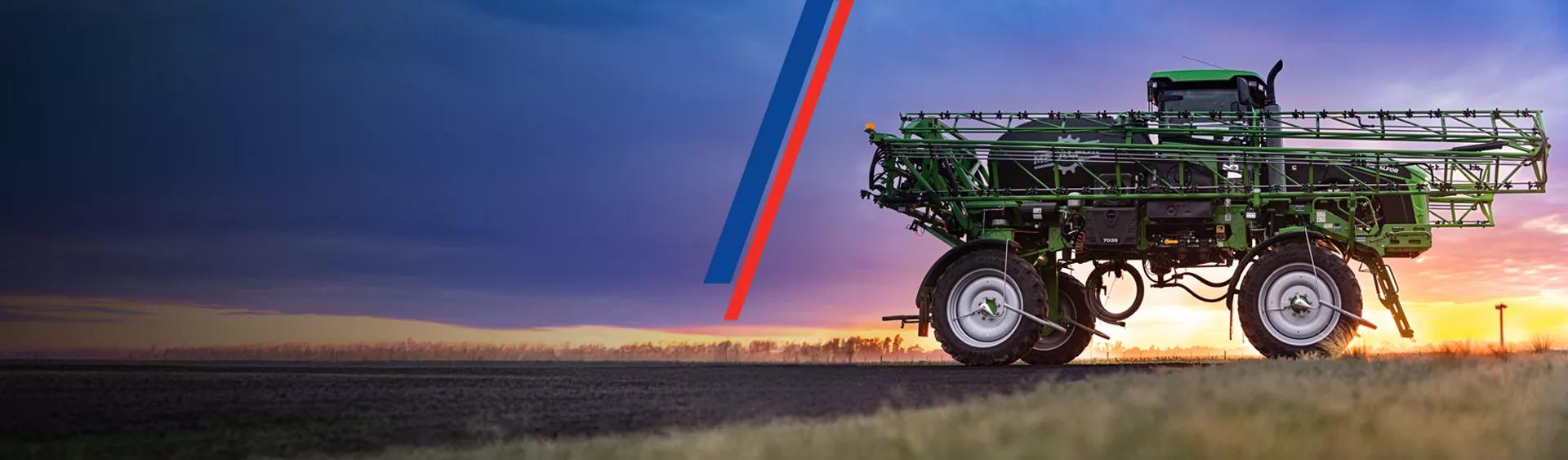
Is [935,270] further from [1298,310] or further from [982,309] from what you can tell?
[1298,310]

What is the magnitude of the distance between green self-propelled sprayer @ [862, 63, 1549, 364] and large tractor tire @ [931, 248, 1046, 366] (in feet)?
0.07

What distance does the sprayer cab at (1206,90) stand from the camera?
17.9 metres

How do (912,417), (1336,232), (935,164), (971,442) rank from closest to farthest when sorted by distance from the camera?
(971,442) → (912,417) → (1336,232) → (935,164)

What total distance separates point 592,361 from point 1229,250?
9540 mm

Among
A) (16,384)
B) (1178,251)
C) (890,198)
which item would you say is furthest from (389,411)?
(1178,251)

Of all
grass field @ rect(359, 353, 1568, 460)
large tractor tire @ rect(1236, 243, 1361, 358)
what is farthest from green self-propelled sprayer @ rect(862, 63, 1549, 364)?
grass field @ rect(359, 353, 1568, 460)

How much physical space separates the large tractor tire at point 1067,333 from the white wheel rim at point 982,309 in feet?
5.15

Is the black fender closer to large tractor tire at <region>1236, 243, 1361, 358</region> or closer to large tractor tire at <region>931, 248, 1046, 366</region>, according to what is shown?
large tractor tire at <region>931, 248, 1046, 366</region>

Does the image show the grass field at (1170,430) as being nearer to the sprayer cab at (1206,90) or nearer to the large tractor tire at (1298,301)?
the large tractor tire at (1298,301)

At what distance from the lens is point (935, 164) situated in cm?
1723

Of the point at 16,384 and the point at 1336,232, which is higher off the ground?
the point at 1336,232

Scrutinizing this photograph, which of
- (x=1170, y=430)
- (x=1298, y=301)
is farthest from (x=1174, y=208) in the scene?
(x=1170, y=430)

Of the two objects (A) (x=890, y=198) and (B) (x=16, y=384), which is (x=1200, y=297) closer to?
(A) (x=890, y=198)

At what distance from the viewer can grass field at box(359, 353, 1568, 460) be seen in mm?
5258
